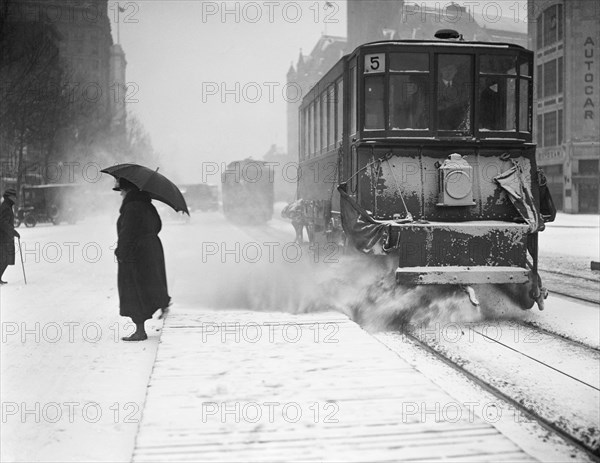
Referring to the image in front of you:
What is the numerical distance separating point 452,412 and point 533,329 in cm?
470

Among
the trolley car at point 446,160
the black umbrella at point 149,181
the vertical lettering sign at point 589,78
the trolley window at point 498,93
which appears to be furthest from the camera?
the vertical lettering sign at point 589,78

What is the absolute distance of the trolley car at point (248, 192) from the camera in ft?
135

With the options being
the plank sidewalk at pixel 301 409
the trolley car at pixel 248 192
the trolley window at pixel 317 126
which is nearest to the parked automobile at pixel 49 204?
the trolley car at pixel 248 192

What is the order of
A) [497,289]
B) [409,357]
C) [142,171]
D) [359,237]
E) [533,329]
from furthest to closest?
[497,289]
[359,237]
[533,329]
[142,171]
[409,357]

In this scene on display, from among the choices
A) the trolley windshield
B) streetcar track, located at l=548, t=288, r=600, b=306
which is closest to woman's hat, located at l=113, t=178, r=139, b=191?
the trolley windshield

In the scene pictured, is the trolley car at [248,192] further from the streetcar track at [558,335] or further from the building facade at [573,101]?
the streetcar track at [558,335]

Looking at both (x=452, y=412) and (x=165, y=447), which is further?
(x=452, y=412)

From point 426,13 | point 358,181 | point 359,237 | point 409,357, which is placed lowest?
point 409,357

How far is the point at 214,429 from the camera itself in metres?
4.36

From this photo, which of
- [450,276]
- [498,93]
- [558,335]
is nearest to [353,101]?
[498,93]

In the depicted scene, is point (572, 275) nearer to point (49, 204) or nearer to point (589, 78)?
point (589, 78)

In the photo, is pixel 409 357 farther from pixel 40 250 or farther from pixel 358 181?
pixel 40 250

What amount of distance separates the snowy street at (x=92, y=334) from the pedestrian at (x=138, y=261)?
1.42ft

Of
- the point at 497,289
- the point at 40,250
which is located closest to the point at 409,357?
the point at 497,289
